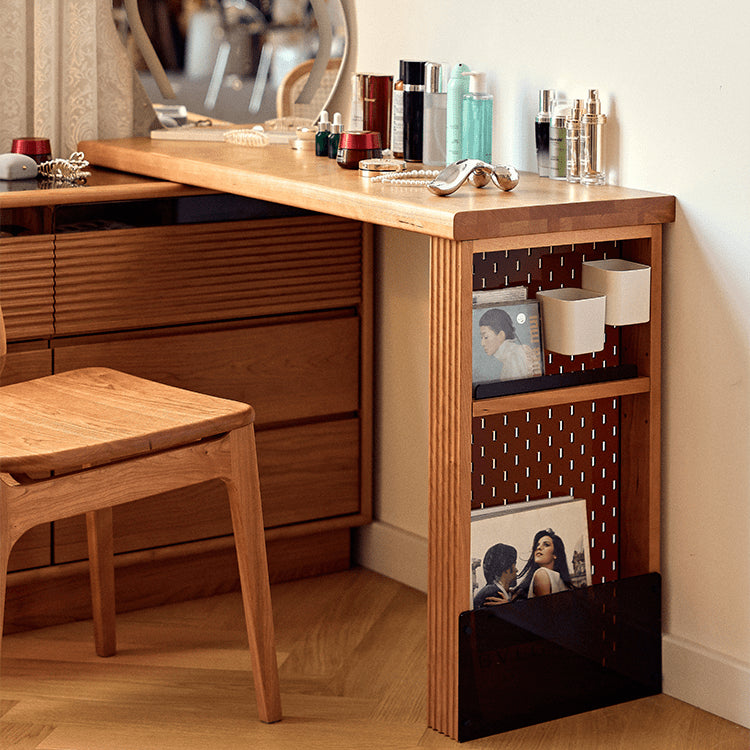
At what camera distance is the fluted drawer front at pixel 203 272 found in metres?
2.15

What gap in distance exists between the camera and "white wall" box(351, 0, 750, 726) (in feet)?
5.82

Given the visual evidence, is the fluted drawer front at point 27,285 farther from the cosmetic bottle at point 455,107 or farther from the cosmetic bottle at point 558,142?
the cosmetic bottle at point 558,142

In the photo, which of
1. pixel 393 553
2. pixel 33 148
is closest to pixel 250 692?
pixel 393 553

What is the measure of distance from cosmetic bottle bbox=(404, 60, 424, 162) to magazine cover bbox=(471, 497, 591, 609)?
63 cm

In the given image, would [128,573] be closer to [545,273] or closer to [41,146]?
[41,146]

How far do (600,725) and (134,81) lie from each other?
150 cm

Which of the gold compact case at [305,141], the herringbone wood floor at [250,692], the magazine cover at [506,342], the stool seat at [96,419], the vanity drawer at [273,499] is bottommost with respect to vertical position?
the herringbone wood floor at [250,692]

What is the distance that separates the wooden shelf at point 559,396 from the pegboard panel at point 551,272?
6cm

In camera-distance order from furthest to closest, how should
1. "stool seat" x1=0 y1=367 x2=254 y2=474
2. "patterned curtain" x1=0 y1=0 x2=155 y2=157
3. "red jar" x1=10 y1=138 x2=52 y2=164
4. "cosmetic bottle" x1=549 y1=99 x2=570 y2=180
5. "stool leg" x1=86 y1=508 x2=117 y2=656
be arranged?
1. "patterned curtain" x1=0 y1=0 x2=155 y2=157
2. "red jar" x1=10 y1=138 x2=52 y2=164
3. "stool leg" x1=86 y1=508 x2=117 y2=656
4. "cosmetic bottle" x1=549 y1=99 x2=570 y2=180
5. "stool seat" x1=0 y1=367 x2=254 y2=474

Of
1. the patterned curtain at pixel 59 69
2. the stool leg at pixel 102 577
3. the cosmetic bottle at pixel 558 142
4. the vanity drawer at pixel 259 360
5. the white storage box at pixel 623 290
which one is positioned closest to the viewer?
the white storage box at pixel 623 290

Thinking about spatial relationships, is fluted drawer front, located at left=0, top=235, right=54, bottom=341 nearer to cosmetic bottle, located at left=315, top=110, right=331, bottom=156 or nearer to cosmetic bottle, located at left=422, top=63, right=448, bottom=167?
cosmetic bottle, located at left=315, top=110, right=331, bottom=156

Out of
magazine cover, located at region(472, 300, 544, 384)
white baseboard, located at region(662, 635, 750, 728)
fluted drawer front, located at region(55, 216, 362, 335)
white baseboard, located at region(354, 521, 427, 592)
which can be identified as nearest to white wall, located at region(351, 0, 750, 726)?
white baseboard, located at region(662, 635, 750, 728)

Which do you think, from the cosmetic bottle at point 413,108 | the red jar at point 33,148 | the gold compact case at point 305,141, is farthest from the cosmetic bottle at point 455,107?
the red jar at point 33,148

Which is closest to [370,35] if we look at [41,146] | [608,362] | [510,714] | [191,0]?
[191,0]
